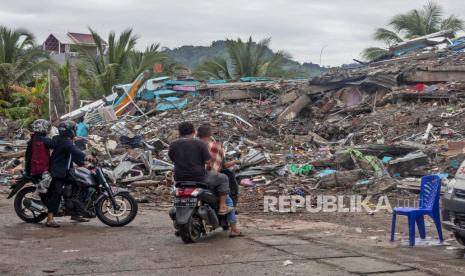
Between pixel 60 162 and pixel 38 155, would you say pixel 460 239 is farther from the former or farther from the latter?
pixel 38 155

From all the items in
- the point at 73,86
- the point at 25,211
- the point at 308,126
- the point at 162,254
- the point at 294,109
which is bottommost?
the point at 162,254

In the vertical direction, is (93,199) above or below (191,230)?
above

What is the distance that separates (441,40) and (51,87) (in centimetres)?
1544

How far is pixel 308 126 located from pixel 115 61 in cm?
1327

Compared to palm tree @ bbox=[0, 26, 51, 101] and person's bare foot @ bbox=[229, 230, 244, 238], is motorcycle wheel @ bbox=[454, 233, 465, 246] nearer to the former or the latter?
person's bare foot @ bbox=[229, 230, 244, 238]

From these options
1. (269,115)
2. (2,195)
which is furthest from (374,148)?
(2,195)

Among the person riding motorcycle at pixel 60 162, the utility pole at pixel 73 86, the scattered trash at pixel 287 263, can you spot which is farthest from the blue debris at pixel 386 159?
the utility pole at pixel 73 86

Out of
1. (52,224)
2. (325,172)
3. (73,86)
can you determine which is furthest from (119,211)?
(73,86)

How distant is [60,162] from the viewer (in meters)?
9.38

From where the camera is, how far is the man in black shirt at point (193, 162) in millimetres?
8133

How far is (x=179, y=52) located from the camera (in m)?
55.5

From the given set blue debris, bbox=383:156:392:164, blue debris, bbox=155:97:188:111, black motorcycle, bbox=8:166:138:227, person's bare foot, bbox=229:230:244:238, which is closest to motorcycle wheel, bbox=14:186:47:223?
black motorcycle, bbox=8:166:138:227

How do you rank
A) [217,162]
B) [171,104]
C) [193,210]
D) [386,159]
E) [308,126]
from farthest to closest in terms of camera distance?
[171,104]
[308,126]
[386,159]
[217,162]
[193,210]

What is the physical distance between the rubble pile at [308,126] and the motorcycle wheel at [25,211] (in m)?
3.57
